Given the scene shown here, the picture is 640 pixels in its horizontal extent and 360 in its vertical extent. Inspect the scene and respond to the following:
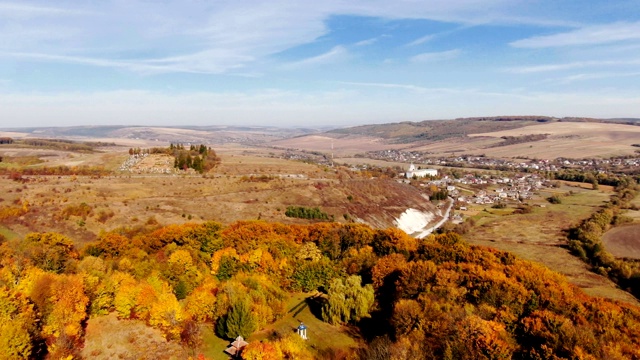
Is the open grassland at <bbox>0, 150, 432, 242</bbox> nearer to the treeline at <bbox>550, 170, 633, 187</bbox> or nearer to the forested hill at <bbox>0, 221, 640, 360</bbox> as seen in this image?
the forested hill at <bbox>0, 221, 640, 360</bbox>

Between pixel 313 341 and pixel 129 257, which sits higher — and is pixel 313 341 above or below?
below

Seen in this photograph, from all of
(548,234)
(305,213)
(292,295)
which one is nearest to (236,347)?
(292,295)

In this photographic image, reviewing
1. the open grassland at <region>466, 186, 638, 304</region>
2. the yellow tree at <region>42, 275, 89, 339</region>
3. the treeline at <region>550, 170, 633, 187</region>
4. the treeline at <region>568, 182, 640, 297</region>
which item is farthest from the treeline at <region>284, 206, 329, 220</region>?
the treeline at <region>550, 170, 633, 187</region>

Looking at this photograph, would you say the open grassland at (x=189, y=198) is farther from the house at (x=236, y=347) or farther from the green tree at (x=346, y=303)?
the green tree at (x=346, y=303)

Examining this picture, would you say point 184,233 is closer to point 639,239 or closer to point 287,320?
point 287,320

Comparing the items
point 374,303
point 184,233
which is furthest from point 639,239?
point 184,233

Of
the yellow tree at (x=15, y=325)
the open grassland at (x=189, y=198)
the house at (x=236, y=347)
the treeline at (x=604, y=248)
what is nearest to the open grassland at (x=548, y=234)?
the treeline at (x=604, y=248)

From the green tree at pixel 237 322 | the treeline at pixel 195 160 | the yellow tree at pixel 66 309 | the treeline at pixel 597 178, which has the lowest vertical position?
the treeline at pixel 597 178
